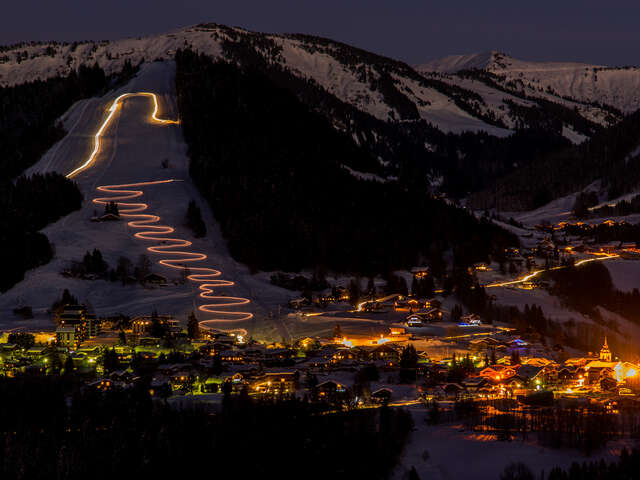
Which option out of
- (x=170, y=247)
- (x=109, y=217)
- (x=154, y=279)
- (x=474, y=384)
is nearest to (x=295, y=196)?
(x=170, y=247)

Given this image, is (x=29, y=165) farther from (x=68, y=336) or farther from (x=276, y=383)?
(x=276, y=383)

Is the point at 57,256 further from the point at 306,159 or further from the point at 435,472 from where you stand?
the point at 435,472

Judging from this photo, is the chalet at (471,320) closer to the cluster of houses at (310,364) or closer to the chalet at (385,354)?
the cluster of houses at (310,364)

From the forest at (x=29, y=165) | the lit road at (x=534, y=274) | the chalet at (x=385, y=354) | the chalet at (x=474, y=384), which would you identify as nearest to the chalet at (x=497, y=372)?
Answer: the chalet at (x=474, y=384)

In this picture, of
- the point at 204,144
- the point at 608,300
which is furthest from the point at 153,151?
the point at 608,300

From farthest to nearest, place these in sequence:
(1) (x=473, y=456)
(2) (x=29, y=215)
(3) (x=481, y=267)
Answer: (3) (x=481, y=267) < (2) (x=29, y=215) < (1) (x=473, y=456)

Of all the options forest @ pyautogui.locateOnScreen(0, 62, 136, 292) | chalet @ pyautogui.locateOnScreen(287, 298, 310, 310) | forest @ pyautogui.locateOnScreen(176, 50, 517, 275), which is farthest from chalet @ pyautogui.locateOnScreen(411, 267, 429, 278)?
forest @ pyautogui.locateOnScreen(0, 62, 136, 292)
